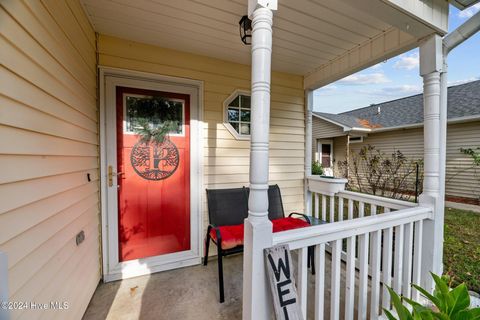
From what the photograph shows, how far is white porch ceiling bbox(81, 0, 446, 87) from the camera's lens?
1720 millimetres

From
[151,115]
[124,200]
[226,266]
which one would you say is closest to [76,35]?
[151,115]

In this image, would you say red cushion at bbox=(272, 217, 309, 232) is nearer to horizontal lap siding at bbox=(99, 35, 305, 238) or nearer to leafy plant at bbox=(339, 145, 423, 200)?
horizontal lap siding at bbox=(99, 35, 305, 238)

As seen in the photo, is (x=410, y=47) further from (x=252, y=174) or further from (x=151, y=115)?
(x=151, y=115)

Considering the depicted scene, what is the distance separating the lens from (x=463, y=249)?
2934mm

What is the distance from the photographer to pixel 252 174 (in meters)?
1.11

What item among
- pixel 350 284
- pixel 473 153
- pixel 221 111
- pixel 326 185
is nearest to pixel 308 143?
pixel 326 185

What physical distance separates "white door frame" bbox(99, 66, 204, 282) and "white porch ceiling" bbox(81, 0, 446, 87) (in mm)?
404

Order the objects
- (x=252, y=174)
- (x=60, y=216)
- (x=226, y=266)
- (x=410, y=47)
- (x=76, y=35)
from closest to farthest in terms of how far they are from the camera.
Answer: (x=252, y=174), (x=60, y=216), (x=76, y=35), (x=410, y=47), (x=226, y=266)

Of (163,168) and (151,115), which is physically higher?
(151,115)

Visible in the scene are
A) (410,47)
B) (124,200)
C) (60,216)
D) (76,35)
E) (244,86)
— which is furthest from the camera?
(244,86)

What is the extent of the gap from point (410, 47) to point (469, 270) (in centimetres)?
256

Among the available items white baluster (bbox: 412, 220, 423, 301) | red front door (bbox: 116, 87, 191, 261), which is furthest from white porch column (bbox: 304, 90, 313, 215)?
red front door (bbox: 116, 87, 191, 261)

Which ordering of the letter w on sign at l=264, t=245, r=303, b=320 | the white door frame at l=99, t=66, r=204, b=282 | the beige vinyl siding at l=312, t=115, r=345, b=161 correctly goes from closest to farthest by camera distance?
the letter w on sign at l=264, t=245, r=303, b=320, the white door frame at l=99, t=66, r=204, b=282, the beige vinyl siding at l=312, t=115, r=345, b=161

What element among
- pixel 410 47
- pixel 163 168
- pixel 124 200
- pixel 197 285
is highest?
pixel 410 47
